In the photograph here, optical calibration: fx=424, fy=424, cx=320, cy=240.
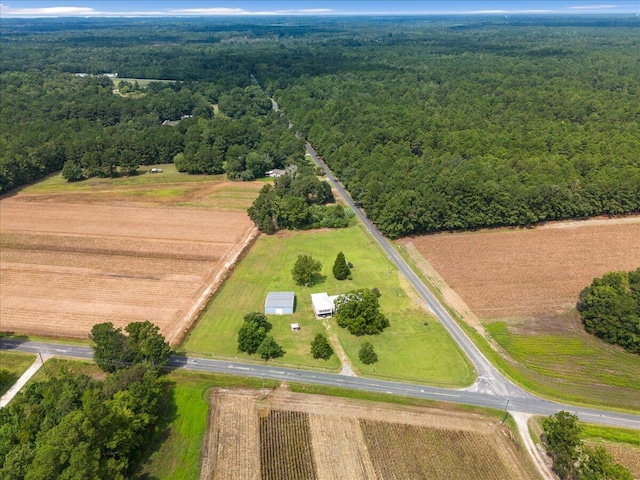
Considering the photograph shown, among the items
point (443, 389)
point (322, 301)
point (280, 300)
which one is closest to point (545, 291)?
point (443, 389)

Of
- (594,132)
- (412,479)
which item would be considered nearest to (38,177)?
(412,479)

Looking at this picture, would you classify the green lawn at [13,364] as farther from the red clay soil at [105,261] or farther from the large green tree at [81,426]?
the large green tree at [81,426]

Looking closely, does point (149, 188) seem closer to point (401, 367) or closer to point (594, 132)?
point (401, 367)

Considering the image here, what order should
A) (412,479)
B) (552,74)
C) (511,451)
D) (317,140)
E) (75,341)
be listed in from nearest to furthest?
(412,479), (511,451), (75,341), (317,140), (552,74)

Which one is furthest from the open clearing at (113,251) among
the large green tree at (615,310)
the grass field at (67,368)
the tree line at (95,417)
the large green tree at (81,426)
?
the large green tree at (615,310)

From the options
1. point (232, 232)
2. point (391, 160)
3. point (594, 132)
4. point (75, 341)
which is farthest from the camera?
point (594, 132)

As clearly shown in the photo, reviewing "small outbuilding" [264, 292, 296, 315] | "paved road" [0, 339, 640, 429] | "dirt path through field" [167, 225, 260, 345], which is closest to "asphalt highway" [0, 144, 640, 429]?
"paved road" [0, 339, 640, 429]
